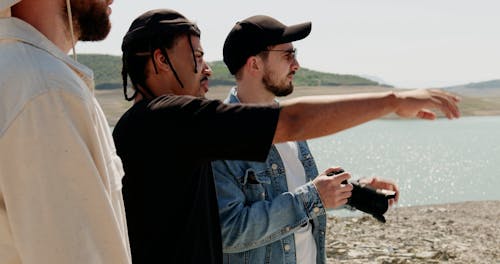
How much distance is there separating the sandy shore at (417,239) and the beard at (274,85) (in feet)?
18.2

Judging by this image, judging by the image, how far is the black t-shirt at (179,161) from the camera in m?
1.92

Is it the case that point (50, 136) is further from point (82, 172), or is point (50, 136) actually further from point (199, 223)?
point (199, 223)

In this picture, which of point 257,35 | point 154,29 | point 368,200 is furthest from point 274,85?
point 154,29

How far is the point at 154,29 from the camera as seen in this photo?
8.32ft

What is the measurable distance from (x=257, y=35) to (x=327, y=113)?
1.76 metres

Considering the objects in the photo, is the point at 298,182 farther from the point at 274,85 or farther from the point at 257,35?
the point at 257,35

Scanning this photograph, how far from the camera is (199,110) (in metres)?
1.95

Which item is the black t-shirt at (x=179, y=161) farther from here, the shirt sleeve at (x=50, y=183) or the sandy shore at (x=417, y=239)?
the sandy shore at (x=417, y=239)

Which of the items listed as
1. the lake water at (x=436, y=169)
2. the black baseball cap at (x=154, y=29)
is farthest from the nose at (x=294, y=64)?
the lake water at (x=436, y=169)

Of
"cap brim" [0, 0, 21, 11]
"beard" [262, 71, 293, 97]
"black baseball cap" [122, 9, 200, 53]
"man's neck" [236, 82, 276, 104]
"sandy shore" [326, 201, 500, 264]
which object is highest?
"cap brim" [0, 0, 21, 11]

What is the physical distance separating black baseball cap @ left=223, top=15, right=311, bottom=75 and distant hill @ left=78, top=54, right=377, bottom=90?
104422 mm

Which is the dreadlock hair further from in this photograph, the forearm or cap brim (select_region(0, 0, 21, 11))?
cap brim (select_region(0, 0, 21, 11))

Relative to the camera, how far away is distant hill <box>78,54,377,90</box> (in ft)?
370

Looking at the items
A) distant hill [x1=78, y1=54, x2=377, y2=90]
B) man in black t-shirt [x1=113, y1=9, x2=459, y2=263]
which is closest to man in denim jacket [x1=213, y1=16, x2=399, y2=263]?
man in black t-shirt [x1=113, y1=9, x2=459, y2=263]
